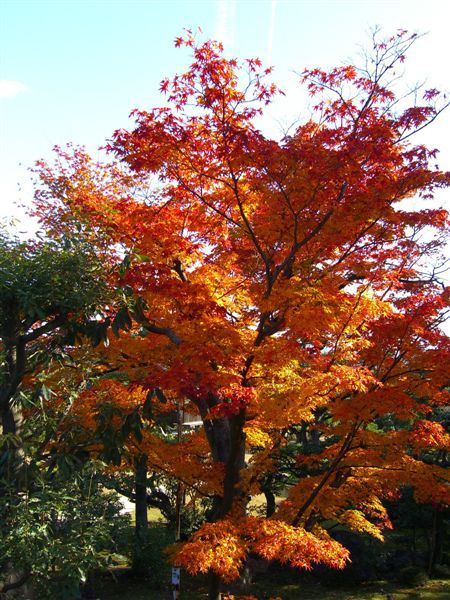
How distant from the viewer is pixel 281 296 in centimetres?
701

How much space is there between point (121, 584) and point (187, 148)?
10.9 meters

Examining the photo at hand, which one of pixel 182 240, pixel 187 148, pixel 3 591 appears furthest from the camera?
pixel 182 240

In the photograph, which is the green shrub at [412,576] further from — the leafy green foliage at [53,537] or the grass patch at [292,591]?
the leafy green foliage at [53,537]

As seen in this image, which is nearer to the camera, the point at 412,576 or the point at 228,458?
the point at 228,458

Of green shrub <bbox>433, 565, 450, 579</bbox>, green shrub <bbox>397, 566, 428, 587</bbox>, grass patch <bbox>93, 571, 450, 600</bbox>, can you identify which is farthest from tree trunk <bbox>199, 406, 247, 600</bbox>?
green shrub <bbox>433, 565, 450, 579</bbox>

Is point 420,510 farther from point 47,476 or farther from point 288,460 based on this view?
point 47,476

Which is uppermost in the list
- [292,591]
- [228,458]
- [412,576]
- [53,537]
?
[228,458]

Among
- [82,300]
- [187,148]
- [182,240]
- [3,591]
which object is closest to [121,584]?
[3,591]

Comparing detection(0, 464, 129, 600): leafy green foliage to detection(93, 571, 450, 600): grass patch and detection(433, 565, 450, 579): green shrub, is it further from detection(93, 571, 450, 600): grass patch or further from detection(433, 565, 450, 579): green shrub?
detection(433, 565, 450, 579): green shrub

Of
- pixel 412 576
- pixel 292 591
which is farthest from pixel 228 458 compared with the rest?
pixel 412 576

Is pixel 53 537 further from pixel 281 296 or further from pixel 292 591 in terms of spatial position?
pixel 292 591

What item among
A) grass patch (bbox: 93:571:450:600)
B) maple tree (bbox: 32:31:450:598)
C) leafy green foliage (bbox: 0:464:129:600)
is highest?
maple tree (bbox: 32:31:450:598)

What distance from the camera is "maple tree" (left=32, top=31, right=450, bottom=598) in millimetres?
6988

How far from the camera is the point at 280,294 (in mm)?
7047
